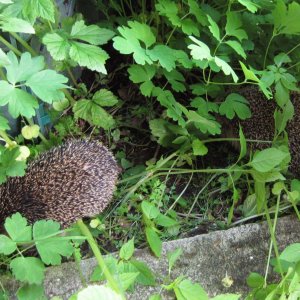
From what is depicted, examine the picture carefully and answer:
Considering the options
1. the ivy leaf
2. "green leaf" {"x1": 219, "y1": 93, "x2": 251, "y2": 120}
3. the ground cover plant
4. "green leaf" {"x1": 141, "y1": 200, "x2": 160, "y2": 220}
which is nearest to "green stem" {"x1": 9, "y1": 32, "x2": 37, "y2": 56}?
the ground cover plant

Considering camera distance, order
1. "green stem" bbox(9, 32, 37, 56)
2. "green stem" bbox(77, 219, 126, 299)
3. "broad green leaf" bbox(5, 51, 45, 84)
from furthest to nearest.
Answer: "green stem" bbox(9, 32, 37, 56) → "broad green leaf" bbox(5, 51, 45, 84) → "green stem" bbox(77, 219, 126, 299)

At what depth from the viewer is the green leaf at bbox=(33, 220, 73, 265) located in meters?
1.94

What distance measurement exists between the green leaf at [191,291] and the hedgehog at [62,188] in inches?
31.1

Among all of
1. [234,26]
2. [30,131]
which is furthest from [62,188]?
[234,26]

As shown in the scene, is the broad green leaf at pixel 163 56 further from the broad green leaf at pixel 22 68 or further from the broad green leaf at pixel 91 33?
the broad green leaf at pixel 22 68

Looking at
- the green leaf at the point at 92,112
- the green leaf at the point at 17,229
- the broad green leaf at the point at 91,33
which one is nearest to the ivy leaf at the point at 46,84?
the broad green leaf at the point at 91,33

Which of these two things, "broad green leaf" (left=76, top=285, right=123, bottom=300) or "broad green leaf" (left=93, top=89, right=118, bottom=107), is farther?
"broad green leaf" (left=93, top=89, right=118, bottom=107)

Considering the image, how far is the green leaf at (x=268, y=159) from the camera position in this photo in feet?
7.79

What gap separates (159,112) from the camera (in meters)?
3.11

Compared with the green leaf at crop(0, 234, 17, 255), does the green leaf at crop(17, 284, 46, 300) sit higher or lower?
lower

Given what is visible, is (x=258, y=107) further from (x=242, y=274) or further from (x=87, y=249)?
(x=87, y=249)

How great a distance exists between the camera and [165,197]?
9.23 ft

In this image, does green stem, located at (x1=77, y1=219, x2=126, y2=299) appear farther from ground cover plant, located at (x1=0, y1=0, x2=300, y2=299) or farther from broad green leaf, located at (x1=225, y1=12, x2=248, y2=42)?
broad green leaf, located at (x1=225, y1=12, x2=248, y2=42)

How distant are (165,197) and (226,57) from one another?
810 mm
